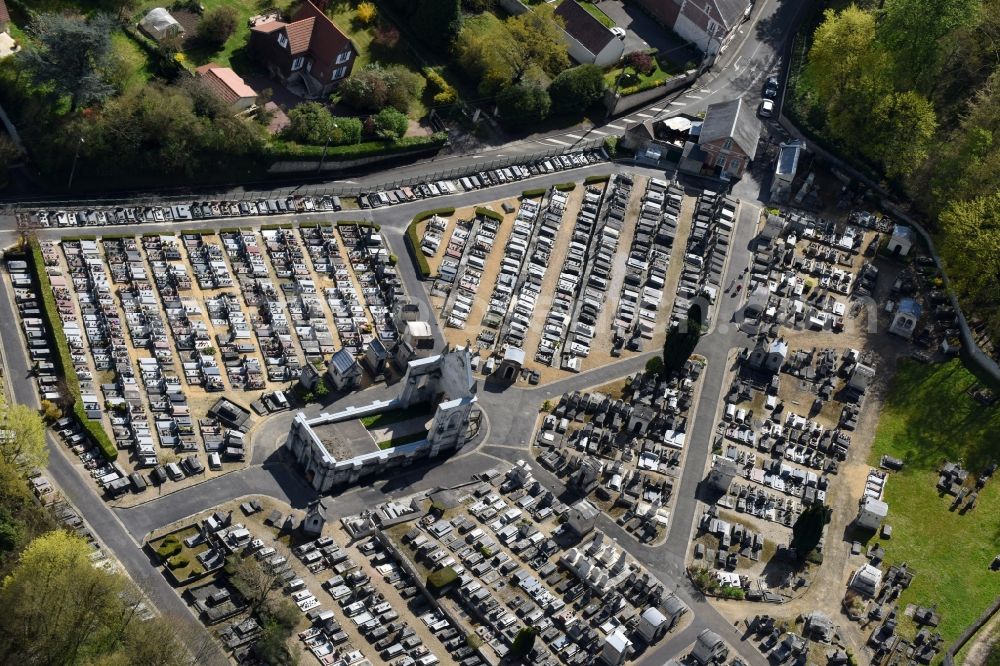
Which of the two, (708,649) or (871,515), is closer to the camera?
(708,649)

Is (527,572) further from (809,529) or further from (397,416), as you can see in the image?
(809,529)

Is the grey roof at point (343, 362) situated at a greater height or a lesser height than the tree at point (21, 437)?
greater

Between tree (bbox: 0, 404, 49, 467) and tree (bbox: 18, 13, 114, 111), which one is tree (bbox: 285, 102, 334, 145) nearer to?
tree (bbox: 18, 13, 114, 111)

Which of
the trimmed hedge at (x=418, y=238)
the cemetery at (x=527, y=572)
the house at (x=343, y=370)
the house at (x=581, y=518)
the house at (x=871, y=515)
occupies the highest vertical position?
the trimmed hedge at (x=418, y=238)

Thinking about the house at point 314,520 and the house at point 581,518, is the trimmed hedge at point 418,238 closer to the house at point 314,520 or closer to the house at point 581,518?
the house at point 581,518

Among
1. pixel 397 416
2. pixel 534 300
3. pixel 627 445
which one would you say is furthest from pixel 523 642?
pixel 534 300

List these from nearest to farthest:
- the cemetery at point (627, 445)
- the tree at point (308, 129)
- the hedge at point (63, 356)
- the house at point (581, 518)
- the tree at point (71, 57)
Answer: the hedge at point (63, 356)
the house at point (581, 518)
the cemetery at point (627, 445)
the tree at point (71, 57)
the tree at point (308, 129)

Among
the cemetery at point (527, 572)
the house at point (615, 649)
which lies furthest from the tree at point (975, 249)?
the house at point (615, 649)
